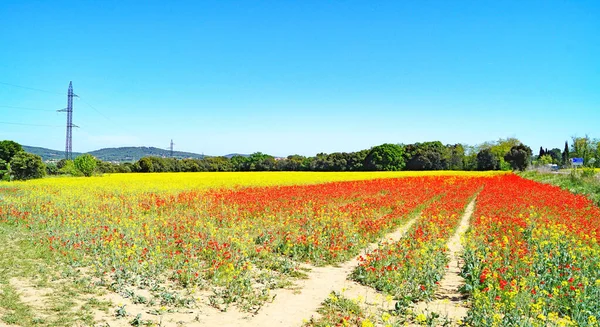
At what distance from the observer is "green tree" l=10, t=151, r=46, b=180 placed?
43.3 metres

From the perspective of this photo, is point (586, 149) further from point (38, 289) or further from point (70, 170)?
point (70, 170)

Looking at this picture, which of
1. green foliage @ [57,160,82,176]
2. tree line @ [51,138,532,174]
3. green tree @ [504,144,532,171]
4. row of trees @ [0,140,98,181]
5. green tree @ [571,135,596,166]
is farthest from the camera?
tree line @ [51,138,532,174]

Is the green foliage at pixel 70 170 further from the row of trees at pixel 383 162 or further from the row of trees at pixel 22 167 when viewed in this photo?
the row of trees at pixel 383 162

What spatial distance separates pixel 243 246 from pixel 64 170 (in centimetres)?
5385

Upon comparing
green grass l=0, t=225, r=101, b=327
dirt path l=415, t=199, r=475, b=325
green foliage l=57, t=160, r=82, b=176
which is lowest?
dirt path l=415, t=199, r=475, b=325

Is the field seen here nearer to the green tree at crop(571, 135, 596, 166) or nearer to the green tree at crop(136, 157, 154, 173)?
the green tree at crop(571, 135, 596, 166)

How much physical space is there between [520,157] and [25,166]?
86.4 metres

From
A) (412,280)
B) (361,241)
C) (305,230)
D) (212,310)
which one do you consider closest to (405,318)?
(412,280)

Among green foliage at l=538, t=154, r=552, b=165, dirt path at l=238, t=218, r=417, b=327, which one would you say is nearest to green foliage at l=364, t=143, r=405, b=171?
green foliage at l=538, t=154, r=552, b=165

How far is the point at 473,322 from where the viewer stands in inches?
245

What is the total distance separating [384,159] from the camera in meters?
83.7

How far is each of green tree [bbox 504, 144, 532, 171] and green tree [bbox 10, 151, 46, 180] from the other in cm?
8508

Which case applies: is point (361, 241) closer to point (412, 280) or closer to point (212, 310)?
point (412, 280)

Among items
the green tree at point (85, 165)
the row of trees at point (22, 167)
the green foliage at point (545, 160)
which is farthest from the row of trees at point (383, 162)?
the row of trees at point (22, 167)
